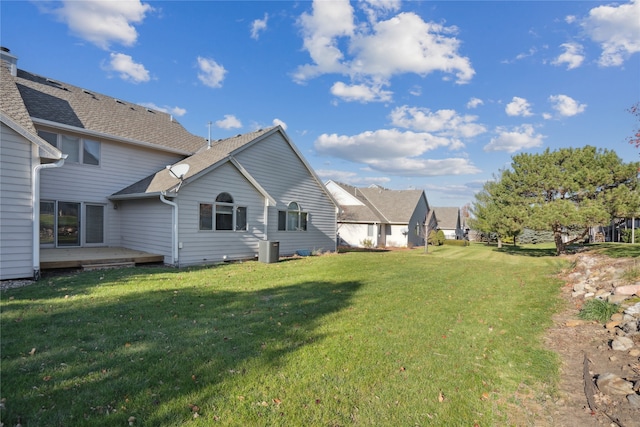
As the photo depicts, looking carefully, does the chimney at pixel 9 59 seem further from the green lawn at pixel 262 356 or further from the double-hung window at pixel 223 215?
the green lawn at pixel 262 356

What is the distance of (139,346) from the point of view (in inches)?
172

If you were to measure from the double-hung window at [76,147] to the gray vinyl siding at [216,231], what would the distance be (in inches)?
188

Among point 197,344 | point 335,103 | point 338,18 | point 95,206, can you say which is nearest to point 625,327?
point 197,344

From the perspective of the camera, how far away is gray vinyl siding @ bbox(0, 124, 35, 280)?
8.35 m

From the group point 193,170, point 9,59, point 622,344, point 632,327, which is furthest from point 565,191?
point 9,59

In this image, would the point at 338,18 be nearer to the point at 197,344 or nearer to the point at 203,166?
the point at 203,166

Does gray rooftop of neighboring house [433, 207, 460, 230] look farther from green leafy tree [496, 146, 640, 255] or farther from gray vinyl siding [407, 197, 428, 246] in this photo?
green leafy tree [496, 146, 640, 255]

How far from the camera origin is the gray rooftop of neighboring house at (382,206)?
2947 centimetres

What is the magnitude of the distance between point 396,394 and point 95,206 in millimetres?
14675

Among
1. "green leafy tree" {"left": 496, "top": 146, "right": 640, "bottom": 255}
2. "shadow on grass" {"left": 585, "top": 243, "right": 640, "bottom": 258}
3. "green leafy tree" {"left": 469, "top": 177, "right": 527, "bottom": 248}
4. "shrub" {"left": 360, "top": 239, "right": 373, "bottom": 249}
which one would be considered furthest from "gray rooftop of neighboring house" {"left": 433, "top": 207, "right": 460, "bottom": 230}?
"shadow on grass" {"left": 585, "top": 243, "right": 640, "bottom": 258}

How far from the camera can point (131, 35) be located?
44.4 ft

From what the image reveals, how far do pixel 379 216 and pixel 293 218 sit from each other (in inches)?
576

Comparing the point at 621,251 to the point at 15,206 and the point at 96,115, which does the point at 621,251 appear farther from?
the point at 96,115

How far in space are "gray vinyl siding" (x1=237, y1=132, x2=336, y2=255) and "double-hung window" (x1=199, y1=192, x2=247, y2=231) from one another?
186 centimetres
